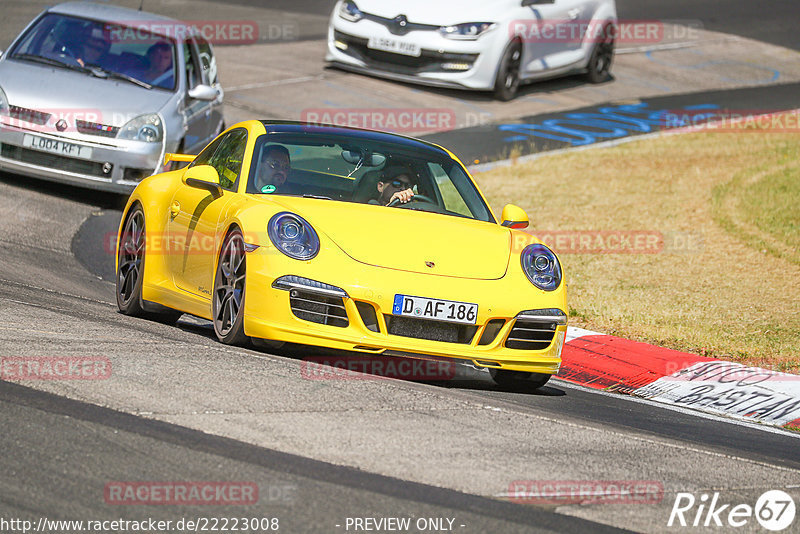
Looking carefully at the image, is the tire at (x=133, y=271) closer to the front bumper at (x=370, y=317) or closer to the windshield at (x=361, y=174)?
the windshield at (x=361, y=174)

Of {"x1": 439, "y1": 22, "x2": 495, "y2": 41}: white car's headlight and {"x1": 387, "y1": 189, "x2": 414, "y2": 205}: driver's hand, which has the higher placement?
{"x1": 387, "y1": 189, "x2": 414, "y2": 205}: driver's hand

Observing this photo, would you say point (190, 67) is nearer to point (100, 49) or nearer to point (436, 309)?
point (100, 49)

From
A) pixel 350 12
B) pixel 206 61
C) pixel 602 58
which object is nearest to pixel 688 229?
pixel 206 61

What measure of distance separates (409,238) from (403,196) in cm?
84

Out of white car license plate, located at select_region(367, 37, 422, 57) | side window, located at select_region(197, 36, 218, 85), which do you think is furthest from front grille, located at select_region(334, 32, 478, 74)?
side window, located at select_region(197, 36, 218, 85)

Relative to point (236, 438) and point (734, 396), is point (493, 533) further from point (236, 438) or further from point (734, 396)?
point (734, 396)

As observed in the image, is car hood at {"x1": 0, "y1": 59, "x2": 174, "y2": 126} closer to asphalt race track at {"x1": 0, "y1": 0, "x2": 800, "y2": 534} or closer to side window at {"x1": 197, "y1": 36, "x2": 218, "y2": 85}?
side window at {"x1": 197, "y1": 36, "x2": 218, "y2": 85}

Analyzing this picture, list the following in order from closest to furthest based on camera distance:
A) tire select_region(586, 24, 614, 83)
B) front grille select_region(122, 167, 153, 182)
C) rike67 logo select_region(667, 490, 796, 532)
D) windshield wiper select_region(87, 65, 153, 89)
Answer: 1. rike67 logo select_region(667, 490, 796, 532)
2. front grille select_region(122, 167, 153, 182)
3. windshield wiper select_region(87, 65, 153, 89)
4. tire select_region(586, 24, 614, 83)

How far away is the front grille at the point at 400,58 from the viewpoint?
19.3 m

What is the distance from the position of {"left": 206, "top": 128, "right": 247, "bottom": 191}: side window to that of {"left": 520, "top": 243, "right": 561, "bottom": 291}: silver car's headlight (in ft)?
6.12

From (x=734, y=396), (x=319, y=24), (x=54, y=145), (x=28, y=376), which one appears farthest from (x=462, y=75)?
(x=28, y=376)

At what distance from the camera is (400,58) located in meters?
19.6

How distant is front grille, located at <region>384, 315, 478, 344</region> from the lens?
23.0 ft

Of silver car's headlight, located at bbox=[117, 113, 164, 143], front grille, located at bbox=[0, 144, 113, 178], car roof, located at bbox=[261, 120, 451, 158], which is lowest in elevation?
front grille, located at bbox=[0, 144, 113, 178]
